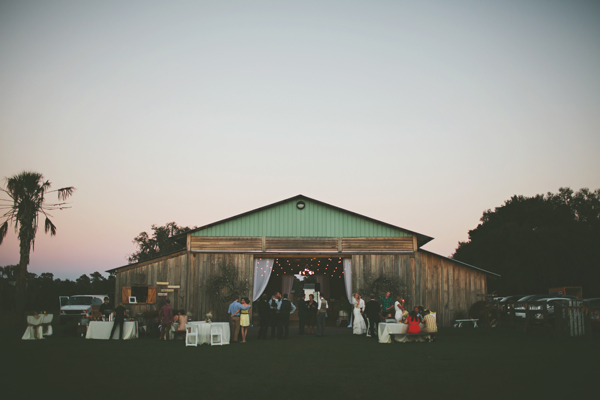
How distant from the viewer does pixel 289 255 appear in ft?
75.6

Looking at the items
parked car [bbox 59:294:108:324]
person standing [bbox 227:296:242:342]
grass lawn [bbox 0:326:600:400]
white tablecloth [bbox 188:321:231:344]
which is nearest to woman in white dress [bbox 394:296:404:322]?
grass lawn [bbox 0:326:600:400]

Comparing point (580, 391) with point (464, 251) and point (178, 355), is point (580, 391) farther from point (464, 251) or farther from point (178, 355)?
point (464, 251)

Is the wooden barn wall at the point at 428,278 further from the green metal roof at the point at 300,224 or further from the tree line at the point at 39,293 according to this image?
the tree line at the point at 39,293

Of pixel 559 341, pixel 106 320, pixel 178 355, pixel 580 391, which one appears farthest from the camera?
pixel 106 320

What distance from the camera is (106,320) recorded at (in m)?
18.2

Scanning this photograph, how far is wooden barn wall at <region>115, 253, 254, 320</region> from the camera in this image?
73.6ft

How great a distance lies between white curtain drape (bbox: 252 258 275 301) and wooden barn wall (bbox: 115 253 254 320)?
18.8 inches

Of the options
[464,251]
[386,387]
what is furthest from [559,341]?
[464,251]

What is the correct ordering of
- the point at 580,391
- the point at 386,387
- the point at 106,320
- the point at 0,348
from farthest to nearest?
the point at 106,320 → the point at 0,348 → the point at 386,387 → the point at 580,391

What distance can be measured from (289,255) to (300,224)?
60.0 inches

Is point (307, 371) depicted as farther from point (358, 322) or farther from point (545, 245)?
point (545, 245)

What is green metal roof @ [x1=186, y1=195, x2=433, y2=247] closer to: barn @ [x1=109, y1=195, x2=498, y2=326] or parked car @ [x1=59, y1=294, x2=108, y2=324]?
barn @ [x1=109, y1=195, x2=498, y2=326]

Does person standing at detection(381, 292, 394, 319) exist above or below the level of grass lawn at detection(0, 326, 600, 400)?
above

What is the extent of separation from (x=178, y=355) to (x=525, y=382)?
7.91m
